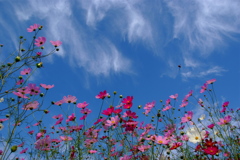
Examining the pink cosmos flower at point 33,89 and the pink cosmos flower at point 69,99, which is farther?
the pink cosmos flower at point 69,99

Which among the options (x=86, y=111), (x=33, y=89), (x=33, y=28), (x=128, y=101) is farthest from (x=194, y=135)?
(x=33, y=28)

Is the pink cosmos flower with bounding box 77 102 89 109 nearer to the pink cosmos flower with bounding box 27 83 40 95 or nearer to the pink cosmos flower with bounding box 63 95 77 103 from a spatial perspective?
the pink cosmos flower with bounding box 63 95 77 103

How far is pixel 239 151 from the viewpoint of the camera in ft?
7.20

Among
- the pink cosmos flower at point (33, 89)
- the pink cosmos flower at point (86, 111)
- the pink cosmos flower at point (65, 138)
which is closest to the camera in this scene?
the pink cosmos flower at point (33, 89)

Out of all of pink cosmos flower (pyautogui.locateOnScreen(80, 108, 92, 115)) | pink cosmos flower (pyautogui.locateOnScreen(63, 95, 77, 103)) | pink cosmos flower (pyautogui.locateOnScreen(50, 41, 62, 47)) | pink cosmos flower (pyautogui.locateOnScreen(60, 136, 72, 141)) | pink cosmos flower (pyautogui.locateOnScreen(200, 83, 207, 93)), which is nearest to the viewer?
pink cosmos flower (pyautogui.locateOnScreen(50, 41, 62, 47))

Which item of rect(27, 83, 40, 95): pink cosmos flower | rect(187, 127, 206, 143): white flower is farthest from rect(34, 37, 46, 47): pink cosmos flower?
rect(187, 127, 206, 143): white flower

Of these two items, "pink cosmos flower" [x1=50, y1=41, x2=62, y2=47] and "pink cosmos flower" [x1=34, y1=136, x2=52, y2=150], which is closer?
"pink cosmos flower" [x1=34, y1=136, x2=52, y2=150]

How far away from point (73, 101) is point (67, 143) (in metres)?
0.50

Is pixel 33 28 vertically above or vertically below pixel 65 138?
above

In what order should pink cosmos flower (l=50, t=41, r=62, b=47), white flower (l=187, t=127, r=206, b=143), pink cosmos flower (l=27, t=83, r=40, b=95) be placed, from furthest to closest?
pink cosmos flower (l=50, t=41, r=62, b=47) < pink cosmos flower (l=27, t=83, r=40, b=95) < white flower (l=187, t=127, r=206, b=143)

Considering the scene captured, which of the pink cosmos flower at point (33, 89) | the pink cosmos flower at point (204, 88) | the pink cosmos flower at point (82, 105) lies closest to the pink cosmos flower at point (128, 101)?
the pink cosmos flower at point (82, 105)

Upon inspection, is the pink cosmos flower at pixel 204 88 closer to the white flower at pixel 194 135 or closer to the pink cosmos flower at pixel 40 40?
the white flower at pixel 194 135

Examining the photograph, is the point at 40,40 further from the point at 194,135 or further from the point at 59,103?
the point at 194,135

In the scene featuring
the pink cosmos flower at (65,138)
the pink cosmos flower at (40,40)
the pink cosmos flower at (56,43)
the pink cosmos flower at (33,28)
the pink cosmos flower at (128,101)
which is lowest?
the pink cosmos flower at (65,138)
